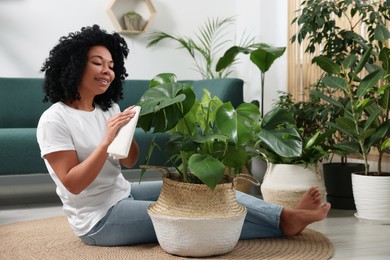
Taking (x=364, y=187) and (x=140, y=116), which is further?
(x=364, y=187)

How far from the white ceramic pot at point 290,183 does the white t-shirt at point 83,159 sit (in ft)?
3.62

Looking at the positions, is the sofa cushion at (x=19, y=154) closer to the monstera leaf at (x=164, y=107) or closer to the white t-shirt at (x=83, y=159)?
the white t-shirt at (x=83, y=159)

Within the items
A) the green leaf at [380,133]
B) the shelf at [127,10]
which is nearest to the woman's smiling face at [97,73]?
the green leaf at [380,133]

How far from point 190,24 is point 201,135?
3.55 meters

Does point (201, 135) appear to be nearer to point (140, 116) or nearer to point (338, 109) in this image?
point (140, 116)

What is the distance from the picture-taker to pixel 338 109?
11.5 feet

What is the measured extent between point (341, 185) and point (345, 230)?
724mm

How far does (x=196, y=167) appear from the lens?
1.94m

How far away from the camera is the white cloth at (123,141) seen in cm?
192

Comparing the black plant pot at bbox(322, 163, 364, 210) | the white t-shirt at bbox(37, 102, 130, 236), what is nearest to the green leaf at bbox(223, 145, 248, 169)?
the white t-shirt at bbox(37, 102, 130, 236)

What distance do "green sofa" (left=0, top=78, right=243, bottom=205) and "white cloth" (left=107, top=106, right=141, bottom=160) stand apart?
1.71 m

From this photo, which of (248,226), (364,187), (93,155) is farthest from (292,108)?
(93,155)

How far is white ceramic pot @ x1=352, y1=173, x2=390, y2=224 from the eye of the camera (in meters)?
2.93

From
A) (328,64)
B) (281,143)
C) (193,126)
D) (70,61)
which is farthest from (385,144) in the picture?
(70,61)
